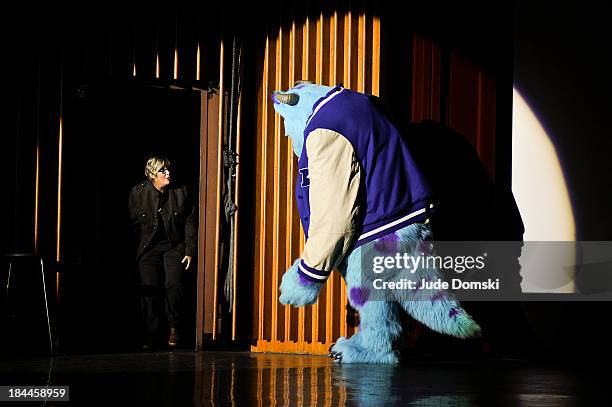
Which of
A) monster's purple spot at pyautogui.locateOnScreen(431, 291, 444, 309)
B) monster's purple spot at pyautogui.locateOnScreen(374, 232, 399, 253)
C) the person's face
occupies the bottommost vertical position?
monster's purple spot at pyautogui.locateOnScreen(431, 291, 444, 309)

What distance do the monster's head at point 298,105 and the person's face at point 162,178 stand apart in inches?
71.7

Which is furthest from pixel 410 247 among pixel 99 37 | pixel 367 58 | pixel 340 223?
pixel 99 37

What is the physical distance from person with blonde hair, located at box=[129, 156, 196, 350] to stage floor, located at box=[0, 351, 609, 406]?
106cm

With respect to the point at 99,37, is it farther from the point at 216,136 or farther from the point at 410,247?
the point at 410,247

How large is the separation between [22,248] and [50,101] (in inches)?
35.8

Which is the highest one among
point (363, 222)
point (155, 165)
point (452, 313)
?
point (155, 165)

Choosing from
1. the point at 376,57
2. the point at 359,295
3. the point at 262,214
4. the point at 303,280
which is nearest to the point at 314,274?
the point at 303,280

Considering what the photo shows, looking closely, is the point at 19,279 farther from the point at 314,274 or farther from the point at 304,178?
the point at 314,274

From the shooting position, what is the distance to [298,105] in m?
5.48

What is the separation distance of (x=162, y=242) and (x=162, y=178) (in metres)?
0.46

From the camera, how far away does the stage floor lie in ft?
12.6

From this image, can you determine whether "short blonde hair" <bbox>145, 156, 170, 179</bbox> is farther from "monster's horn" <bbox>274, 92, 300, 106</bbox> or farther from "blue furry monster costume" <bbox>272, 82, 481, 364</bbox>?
"blue furry monster costume" <bbox>272, 82, 481, 364</bbox>

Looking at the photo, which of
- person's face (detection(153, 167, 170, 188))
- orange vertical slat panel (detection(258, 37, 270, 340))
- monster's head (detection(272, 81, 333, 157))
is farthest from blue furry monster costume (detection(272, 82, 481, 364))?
person's face (detection(153, 167, 170, 188))

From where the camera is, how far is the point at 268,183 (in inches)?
248
